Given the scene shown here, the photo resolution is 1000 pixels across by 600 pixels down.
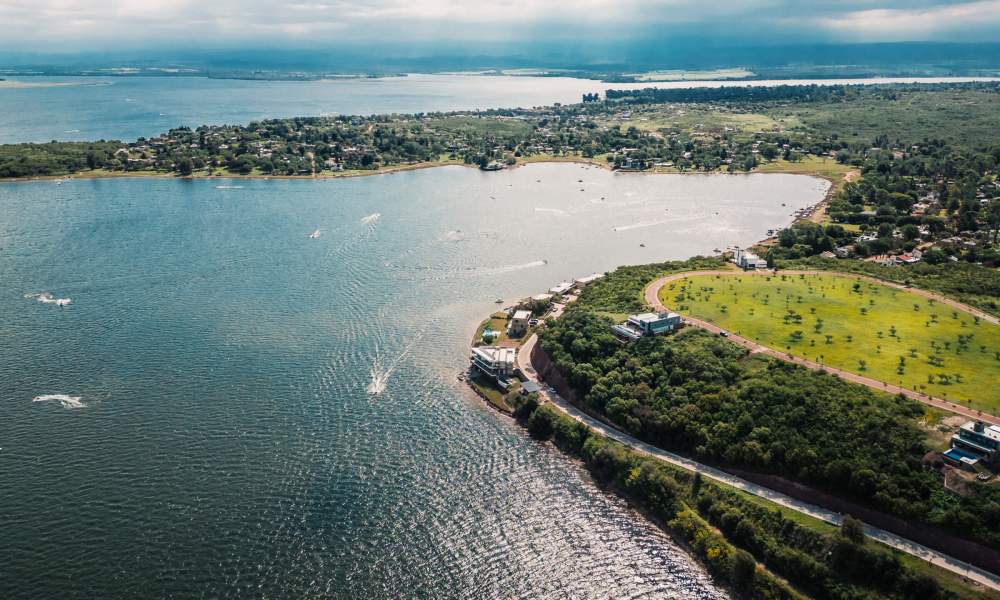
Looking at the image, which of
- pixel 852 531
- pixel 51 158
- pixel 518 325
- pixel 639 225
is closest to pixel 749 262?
pixel 518 325

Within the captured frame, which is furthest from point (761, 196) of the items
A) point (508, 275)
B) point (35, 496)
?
point (35, 496)

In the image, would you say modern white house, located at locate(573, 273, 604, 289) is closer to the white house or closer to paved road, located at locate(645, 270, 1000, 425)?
paved road, located at locate(645, 270, 1000, 425)

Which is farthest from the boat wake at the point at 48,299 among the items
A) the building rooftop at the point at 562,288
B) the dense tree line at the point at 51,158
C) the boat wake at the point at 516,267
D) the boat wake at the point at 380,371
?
the dense tree line at the point at 51,158

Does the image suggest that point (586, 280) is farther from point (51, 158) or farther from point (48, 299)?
point (51, 158)

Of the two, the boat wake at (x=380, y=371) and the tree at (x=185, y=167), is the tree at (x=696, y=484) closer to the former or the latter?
the boat wake at (x=380, y=371)

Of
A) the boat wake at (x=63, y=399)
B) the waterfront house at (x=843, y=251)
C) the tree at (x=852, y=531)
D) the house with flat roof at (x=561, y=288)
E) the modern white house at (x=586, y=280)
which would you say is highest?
the waterfront house at (x=843, y=251)

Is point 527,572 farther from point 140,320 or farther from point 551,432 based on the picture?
point 140,320
